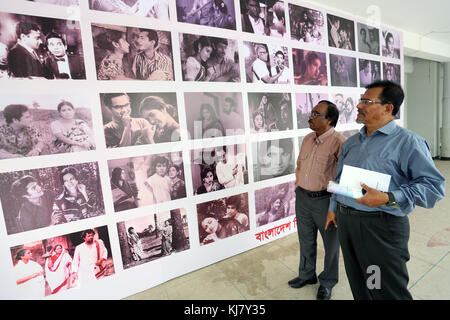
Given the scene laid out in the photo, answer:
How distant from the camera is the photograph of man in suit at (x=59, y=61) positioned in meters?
1.66

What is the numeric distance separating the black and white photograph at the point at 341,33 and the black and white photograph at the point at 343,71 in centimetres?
→ 17

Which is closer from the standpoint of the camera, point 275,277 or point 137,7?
point 137,7

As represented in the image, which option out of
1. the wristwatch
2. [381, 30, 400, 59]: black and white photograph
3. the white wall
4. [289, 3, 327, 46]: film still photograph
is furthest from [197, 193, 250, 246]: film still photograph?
the white wall

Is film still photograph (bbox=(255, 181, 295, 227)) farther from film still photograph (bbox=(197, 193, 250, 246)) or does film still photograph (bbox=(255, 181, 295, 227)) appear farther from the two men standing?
the two men standing

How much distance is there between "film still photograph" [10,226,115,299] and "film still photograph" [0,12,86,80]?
1260mm

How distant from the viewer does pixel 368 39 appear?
348 cm

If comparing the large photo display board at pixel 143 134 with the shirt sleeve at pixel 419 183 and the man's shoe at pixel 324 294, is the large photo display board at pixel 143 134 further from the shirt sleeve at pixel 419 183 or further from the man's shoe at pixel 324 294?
the shirt sleeve at pixel 419 183

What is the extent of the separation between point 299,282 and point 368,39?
3.66 meters

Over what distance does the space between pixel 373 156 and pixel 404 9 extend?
3.57m

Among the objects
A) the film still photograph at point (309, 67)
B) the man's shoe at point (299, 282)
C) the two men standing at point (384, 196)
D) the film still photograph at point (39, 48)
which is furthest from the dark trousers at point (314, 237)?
the film still photograph at point (39, 48)

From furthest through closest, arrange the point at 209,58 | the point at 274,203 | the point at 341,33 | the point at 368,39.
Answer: the point at 368,39, the point at 341,33, the point at 274,203, the point at 209,58

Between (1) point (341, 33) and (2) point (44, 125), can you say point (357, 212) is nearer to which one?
(2) point (44, 125)

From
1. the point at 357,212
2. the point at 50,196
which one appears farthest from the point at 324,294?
the point at 50,196

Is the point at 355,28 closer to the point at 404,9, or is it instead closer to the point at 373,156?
the point at 404,9
